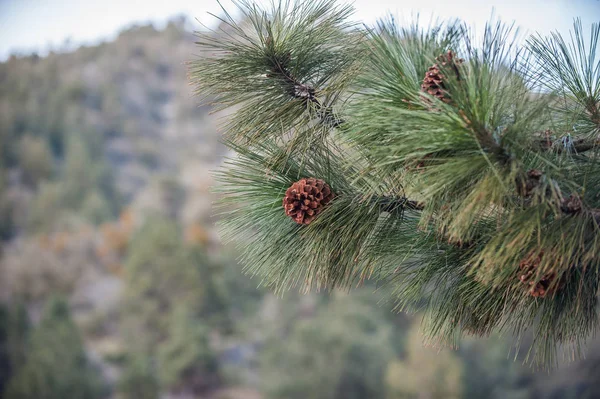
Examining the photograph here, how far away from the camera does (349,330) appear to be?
7848mm

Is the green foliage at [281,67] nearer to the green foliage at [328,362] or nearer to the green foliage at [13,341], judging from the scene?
the green foliage at [328,362]

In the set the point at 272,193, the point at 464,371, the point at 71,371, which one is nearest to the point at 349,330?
the point at 464,371

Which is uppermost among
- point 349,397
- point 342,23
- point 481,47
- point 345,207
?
point 342,23

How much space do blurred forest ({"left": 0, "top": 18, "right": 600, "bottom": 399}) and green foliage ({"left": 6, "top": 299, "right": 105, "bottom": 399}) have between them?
0.06 feet

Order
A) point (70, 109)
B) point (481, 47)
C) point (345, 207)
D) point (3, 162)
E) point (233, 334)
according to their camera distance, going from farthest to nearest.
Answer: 1. point (70, 109)
2. point (3, 162)
3. point (233, 334)
4. point (345, 207)
5. point (481, 47)

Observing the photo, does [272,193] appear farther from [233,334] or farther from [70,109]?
[70,109]

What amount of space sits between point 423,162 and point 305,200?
15cm

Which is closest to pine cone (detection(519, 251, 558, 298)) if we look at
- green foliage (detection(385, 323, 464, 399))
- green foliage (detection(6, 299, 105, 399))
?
green foliage (detection(385, 323, 464, 399))

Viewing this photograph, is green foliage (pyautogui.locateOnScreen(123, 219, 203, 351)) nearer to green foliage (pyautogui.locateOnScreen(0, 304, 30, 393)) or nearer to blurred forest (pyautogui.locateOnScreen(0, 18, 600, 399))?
blurred forest (pyautogui.locateOnScreen(0, 18, 600, 399))

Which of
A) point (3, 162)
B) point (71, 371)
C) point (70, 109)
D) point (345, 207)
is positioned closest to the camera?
point (345, 207)

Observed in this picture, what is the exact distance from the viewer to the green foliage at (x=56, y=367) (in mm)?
7316

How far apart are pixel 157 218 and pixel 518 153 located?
9808mm

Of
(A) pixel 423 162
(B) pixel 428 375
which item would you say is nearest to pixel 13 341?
(B) pixel 428 375

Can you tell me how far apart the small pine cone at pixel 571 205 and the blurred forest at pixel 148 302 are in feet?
18.5
